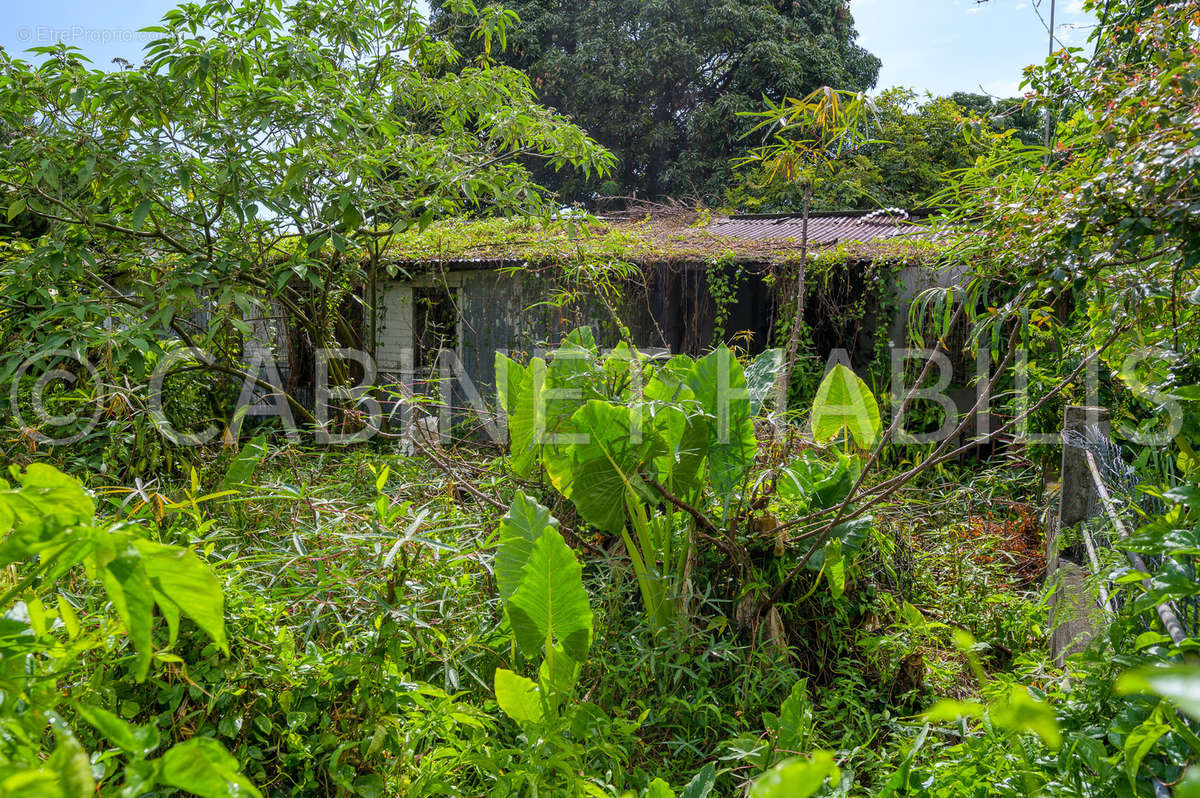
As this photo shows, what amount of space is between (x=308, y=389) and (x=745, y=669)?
5.36 meters

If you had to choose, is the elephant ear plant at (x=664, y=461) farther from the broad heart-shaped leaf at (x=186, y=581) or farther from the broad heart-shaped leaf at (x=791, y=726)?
the broad heart-shaped leaf at (x=186, y=581)

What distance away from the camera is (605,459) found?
9.93 ft

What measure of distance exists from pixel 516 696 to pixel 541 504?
1.55m

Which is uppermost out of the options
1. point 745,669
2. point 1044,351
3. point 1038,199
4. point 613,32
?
point 613,32

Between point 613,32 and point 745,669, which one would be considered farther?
point 613,32

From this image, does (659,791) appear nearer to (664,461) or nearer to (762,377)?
(664,461)

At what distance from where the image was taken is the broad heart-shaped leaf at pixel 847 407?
12.4 feet

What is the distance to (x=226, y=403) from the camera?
5984mm

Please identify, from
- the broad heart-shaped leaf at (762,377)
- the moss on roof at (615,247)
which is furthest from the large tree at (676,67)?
the broad heart-shaped leaf at (762,377)

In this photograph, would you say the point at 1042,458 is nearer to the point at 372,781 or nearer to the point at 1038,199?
the point at 1038,199

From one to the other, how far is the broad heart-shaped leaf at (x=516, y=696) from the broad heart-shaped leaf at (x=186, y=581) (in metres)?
1.64

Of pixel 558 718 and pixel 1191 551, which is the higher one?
pixel 1191 551

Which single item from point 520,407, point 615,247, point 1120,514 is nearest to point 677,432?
point 520,407

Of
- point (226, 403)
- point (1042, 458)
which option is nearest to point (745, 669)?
point (1042, 458)
